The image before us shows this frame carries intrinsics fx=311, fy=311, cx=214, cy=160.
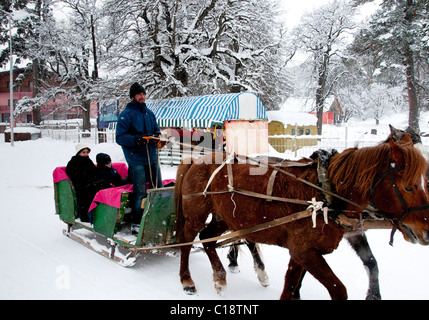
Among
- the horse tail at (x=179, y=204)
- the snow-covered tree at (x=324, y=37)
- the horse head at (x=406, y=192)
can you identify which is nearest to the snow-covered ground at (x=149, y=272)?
the horse tail at (x=179, y=204)

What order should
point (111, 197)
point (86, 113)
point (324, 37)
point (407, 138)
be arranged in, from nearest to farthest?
point (407, 138)
point (111, 197)
point (324, 37)
point (86, 113)

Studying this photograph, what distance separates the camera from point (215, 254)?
375 cm

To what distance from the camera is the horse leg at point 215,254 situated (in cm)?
352

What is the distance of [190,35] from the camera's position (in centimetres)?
1527

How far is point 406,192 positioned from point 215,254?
7.25 ft

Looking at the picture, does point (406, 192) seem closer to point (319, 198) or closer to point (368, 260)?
point (319, 198)

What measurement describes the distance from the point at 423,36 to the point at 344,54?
9238 millimetres

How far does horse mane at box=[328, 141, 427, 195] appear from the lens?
2273mm

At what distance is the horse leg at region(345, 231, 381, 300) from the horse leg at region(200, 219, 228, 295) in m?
1.44

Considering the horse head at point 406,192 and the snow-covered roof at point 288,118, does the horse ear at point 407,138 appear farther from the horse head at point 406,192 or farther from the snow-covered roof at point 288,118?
the snow-covered roof at point 288,118

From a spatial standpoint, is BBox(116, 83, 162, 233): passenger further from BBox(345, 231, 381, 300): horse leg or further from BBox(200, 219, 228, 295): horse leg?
BBox(345, 231, 381, 300): horse leg

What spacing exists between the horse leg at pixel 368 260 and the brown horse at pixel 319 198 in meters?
0.73

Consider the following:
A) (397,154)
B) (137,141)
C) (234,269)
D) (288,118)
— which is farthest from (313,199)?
(288,118)

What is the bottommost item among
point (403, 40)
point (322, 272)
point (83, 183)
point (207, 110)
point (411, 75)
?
point (322, 272)
